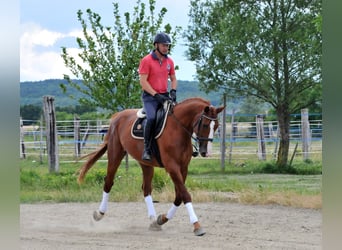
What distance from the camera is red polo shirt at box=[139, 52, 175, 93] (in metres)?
7.12

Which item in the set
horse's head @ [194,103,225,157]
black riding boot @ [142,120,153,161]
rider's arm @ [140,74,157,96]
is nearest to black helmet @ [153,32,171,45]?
rider's arm @ [140,74,157,96]

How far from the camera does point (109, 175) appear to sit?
25.9 feet

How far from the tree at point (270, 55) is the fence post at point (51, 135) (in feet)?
18.0

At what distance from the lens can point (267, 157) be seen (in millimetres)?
20547

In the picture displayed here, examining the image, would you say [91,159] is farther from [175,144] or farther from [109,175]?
[175,144]

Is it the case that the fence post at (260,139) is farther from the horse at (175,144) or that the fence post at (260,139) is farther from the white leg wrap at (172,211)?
the white leg wrap at (172,211)

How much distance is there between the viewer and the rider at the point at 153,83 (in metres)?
7.04

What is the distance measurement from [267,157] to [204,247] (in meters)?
14.8

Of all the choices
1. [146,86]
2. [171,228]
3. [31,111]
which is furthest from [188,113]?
[31,111]

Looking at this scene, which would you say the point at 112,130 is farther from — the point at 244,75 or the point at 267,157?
the point at 267,157

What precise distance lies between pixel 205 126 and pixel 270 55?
11249 mm

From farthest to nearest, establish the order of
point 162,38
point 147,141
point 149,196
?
point 149,196
point 147,141
point 162,38

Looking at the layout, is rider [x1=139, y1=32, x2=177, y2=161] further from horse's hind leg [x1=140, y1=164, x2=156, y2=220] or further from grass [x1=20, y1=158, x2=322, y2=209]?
grass [x1=20, y1=158, x2=322, y2=209]
